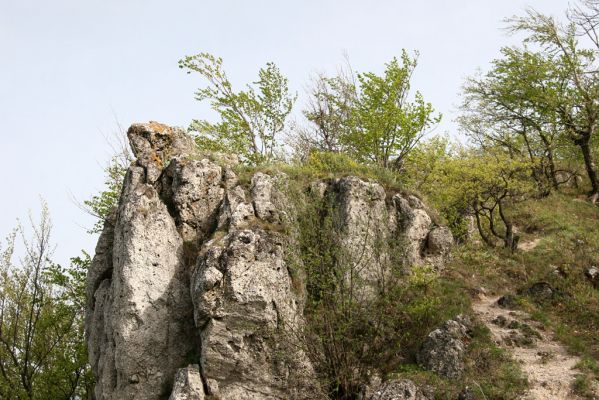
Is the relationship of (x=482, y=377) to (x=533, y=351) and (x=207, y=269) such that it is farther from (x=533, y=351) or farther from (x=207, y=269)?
(x=207, y=269)

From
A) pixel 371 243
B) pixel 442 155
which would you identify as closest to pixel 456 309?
pixel 371 243

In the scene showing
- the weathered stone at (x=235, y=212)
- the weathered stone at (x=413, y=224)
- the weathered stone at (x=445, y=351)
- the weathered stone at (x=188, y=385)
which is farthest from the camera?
the weathered stone at (x=413, y=224)

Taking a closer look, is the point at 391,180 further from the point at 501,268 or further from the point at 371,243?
the point at 501,268

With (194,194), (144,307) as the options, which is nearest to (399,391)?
(144,307)

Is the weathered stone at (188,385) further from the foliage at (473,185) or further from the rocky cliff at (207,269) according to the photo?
the foliage at (473,185)

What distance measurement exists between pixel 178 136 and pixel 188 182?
3438 millimetres

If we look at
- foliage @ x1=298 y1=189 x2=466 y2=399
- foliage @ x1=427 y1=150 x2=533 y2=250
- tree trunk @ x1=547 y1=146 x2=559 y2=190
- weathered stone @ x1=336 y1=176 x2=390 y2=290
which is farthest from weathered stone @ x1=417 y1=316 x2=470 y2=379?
tree trunk @ x1=547 y1=146 x2=559 y2=190

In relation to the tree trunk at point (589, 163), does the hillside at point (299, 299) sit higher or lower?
lower

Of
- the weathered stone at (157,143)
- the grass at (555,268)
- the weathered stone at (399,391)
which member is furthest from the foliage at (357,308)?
the weathered stone at (157,143)

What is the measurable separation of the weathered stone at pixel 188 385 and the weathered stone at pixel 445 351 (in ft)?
24.2

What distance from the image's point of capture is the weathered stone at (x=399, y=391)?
17484 millimetres

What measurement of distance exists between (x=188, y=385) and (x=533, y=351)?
39.3 feet

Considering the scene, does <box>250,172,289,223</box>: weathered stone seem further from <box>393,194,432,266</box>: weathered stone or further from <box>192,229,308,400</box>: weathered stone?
<box>393,194,432,266</box>: weathered stone

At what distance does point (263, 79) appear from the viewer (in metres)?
36.6
